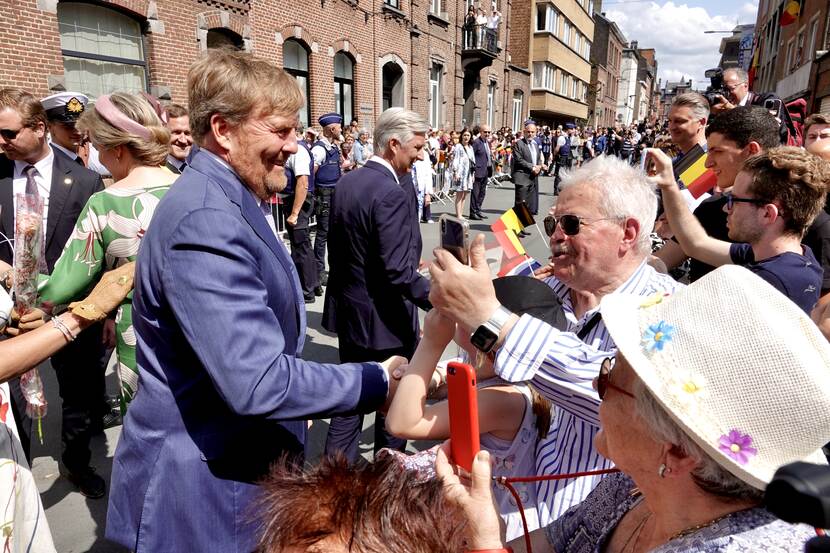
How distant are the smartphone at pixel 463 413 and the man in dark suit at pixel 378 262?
5.94ft

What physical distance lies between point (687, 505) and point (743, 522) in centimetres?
10

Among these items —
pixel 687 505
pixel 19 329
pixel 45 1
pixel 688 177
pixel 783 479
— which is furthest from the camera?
pixel 45 1

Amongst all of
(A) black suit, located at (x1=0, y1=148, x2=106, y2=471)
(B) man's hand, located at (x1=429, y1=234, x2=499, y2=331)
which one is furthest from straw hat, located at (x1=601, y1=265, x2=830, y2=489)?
(A) black suit, located at (x1=0, y1=148, x2=106, y2=471)

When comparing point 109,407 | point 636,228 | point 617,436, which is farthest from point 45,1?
point 617,436

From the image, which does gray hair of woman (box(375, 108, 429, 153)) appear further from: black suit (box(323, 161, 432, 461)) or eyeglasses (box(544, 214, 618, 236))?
eyeglasses (box(544, 214, 618, 236))

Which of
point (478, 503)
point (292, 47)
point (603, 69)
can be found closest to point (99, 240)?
point (478, 503)

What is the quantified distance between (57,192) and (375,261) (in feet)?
6.74

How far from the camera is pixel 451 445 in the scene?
1282 mm

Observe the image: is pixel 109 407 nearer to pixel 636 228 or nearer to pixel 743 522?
pixel 636 228

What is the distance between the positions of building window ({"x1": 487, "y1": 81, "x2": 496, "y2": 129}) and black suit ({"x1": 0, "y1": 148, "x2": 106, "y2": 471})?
80.0ft

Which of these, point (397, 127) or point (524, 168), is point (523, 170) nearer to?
point (524, 168)

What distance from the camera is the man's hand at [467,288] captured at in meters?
1.39

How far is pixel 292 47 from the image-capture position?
13656mm

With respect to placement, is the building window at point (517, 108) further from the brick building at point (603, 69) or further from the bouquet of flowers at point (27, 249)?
the bouquet of flowers at point (27, 249)
